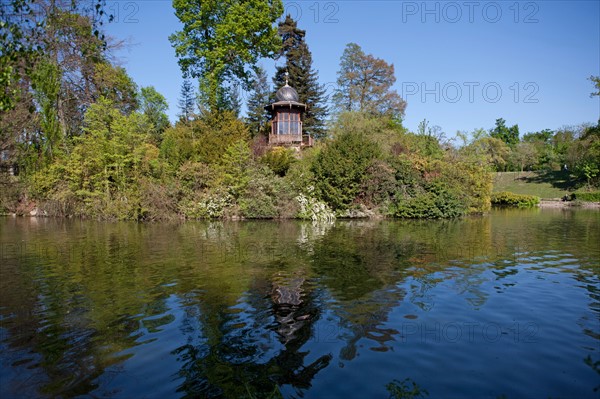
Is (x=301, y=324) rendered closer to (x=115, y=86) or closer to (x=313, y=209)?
(x=313, y=209)

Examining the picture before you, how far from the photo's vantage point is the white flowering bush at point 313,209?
2641cm

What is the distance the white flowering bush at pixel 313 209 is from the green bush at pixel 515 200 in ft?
89.4

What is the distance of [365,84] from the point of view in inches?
1940

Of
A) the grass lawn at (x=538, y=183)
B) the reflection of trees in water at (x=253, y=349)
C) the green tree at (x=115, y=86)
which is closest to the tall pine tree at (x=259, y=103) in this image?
the green tree at (x=115, y=86)

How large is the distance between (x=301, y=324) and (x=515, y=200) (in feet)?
147

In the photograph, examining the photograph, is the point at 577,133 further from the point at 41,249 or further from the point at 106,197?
the point at 41,249

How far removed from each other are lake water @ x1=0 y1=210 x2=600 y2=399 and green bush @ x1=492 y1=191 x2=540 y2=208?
33827 millimetres

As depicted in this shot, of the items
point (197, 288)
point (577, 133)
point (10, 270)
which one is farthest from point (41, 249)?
point (577, 133)

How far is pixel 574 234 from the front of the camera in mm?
18359

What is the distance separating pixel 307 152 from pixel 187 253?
18536 mm

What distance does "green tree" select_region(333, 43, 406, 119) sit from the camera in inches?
1922

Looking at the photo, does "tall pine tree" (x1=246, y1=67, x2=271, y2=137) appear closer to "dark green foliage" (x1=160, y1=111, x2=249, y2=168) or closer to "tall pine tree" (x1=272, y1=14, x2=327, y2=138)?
"tall pine tree" (x1=272, y1=14, x2=327, y2=138)

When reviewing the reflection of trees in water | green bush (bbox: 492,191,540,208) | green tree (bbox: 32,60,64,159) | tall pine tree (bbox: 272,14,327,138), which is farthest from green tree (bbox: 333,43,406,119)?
the reflection of trees in water

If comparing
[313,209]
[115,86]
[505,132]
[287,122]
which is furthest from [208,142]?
[505,132]
